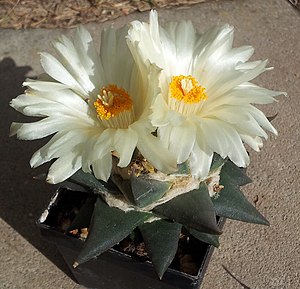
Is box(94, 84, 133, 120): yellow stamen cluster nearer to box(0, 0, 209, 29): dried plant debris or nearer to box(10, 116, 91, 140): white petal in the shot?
box(10, 116, 91, 140): white petal

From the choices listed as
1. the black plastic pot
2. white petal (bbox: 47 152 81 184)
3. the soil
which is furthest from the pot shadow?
white petal (bbox: 47 152 81 184)

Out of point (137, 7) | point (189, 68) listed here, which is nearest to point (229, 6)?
→ point (137, 7)

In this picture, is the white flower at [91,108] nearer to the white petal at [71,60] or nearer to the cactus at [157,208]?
the white petal at [71,60]

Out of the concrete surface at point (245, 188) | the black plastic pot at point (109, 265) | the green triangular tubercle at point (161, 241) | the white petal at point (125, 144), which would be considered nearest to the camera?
the white petal at point (125, 144)

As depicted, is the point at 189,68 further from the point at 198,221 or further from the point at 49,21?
the point at 49,21

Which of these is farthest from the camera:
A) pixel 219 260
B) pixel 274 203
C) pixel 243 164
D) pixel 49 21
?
pixel 49 21

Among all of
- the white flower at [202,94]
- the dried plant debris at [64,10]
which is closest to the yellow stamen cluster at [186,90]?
the white flower at [202,94]
